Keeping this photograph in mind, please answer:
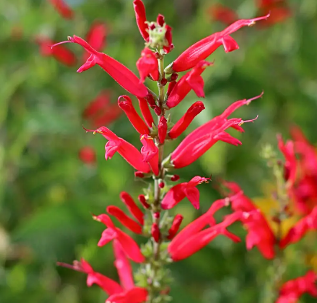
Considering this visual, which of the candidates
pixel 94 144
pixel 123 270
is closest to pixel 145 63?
pixel 123 270

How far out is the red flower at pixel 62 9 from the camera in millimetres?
2168

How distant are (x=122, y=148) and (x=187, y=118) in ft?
0.43

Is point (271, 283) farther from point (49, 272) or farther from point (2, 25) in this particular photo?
point (2, 25)

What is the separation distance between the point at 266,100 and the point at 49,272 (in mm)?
1189

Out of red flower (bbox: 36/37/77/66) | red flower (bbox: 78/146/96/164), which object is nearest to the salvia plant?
red flower (bbox: 78/146/96/164)

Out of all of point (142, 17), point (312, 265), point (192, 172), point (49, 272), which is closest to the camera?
point (142, 17)

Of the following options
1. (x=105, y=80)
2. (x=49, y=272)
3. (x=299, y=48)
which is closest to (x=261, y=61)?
(x=299, y=48)

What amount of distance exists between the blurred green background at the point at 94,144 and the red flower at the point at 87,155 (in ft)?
0.12

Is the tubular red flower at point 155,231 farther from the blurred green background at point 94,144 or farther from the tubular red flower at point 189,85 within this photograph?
the blurred green background at point 94,144

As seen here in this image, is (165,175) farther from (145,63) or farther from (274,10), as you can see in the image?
(274,10)

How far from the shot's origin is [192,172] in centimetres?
157

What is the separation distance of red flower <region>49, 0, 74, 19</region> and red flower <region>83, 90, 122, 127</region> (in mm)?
484

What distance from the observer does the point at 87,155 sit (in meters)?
1.82

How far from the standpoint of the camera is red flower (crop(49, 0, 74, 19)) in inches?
85.3
